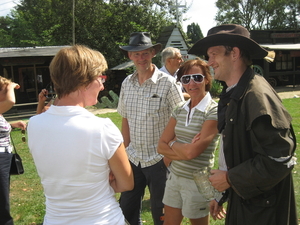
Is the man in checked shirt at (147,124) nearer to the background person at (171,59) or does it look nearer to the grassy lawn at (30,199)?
the grassy lawn at (30,199)

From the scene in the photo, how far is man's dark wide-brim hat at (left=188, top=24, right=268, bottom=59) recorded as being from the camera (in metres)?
2.07

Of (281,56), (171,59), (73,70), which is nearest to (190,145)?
(73,70)

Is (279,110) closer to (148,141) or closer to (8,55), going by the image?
(148,141)

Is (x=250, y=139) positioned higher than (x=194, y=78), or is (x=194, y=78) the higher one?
(x=194, y=78)

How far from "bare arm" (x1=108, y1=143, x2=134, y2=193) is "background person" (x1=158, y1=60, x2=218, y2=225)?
2.82ft

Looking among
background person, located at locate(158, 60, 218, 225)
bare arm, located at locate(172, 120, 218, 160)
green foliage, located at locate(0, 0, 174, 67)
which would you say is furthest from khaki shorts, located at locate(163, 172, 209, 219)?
green foliage, located at locate(0, 0, 174, 67)

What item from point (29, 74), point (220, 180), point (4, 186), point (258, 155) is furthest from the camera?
point (29, 74)

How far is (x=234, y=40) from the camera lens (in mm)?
2096

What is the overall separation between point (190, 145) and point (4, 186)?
2.13 metres

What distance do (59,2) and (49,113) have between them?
2191 centimetres

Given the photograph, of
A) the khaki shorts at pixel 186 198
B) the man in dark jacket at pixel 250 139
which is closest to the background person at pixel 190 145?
the khaki shorts at pixel 186 198

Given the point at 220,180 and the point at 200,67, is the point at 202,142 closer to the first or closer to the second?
the point at 220,180

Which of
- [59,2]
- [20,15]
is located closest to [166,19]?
[59,2]

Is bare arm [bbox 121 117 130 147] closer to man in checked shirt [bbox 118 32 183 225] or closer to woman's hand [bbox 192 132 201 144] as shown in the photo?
man in checked shirt [bbox 118 32 183 225]
